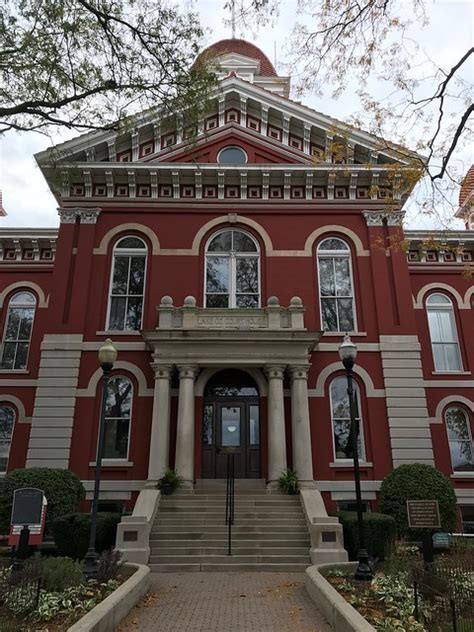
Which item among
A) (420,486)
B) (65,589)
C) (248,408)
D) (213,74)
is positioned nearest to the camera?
(65,589)

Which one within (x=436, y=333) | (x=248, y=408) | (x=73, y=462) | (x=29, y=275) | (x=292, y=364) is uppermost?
(x=29, y=275)

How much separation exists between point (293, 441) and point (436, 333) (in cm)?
875

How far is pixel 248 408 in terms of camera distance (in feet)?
58.7

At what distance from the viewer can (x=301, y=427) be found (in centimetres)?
1617

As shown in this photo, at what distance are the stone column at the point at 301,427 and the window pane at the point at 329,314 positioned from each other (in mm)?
2591

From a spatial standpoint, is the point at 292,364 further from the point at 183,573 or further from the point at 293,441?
the point at 183,573

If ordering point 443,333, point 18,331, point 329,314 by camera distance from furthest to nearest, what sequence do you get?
point 18,331 < point 443,333 < point 329,314

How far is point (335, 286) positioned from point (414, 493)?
7.86 metres

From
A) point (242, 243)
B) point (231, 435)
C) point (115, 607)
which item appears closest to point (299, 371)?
point (231, 435)

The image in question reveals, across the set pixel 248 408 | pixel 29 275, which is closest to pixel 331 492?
pixel 248 408

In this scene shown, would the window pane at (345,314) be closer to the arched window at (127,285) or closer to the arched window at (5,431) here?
the arched window at (127,285)

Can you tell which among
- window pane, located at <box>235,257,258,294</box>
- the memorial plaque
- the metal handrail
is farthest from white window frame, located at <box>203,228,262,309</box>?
the memorial plaque

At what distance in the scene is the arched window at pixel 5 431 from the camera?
19891 mm

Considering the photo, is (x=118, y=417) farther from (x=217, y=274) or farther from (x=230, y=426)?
(x=217, y=274)
